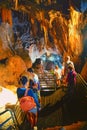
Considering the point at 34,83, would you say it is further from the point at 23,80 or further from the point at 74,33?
the point at 74,33

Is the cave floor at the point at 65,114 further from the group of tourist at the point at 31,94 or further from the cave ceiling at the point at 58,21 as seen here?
the cave ceiling at the point at 58,21

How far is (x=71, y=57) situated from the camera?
25.5ft

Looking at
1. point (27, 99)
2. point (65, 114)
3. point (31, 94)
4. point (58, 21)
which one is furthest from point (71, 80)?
point (58, 21)

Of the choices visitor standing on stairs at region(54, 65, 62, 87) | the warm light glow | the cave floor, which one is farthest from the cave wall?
the cave floor

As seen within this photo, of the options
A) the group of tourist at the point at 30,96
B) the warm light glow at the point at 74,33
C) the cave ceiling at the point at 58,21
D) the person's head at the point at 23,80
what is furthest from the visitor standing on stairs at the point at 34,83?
the warm light glow at the point at 74,33

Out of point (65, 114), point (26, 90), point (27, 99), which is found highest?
point (26, 90)

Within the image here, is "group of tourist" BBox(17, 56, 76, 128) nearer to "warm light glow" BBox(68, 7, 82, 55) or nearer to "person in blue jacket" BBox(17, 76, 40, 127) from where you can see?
"person in blue jacket" BBox(17, 76, 40, 127)

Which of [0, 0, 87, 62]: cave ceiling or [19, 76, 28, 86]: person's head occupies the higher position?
[0, 0, 87, 62]: cave ceiling

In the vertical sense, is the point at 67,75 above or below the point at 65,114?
above

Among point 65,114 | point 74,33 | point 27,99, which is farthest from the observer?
point 74,33

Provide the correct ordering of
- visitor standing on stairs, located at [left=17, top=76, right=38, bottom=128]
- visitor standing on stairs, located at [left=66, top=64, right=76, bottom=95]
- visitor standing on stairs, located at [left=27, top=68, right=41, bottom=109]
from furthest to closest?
A: visitor standing on stairs, located at [left=66, top=64, right=76, bottom=95] → visitor standing on stairs, located at [left=27, top=68, right=41, bottom=109] → visitor standing on stairs, located at [left=17, top=76, right=38, bottom=128]

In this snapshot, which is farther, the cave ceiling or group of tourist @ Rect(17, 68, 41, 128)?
the cave ceiling

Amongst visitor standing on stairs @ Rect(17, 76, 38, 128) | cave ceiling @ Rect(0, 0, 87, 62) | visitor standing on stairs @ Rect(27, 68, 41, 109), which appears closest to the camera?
visitor standing on stairs @ Rect(17, 76, 38, 128)

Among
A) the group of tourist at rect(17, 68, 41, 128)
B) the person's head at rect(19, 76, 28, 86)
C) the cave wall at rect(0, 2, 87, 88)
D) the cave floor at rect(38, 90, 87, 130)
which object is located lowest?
the cave floor at rect(38, 90, 87, 130)
